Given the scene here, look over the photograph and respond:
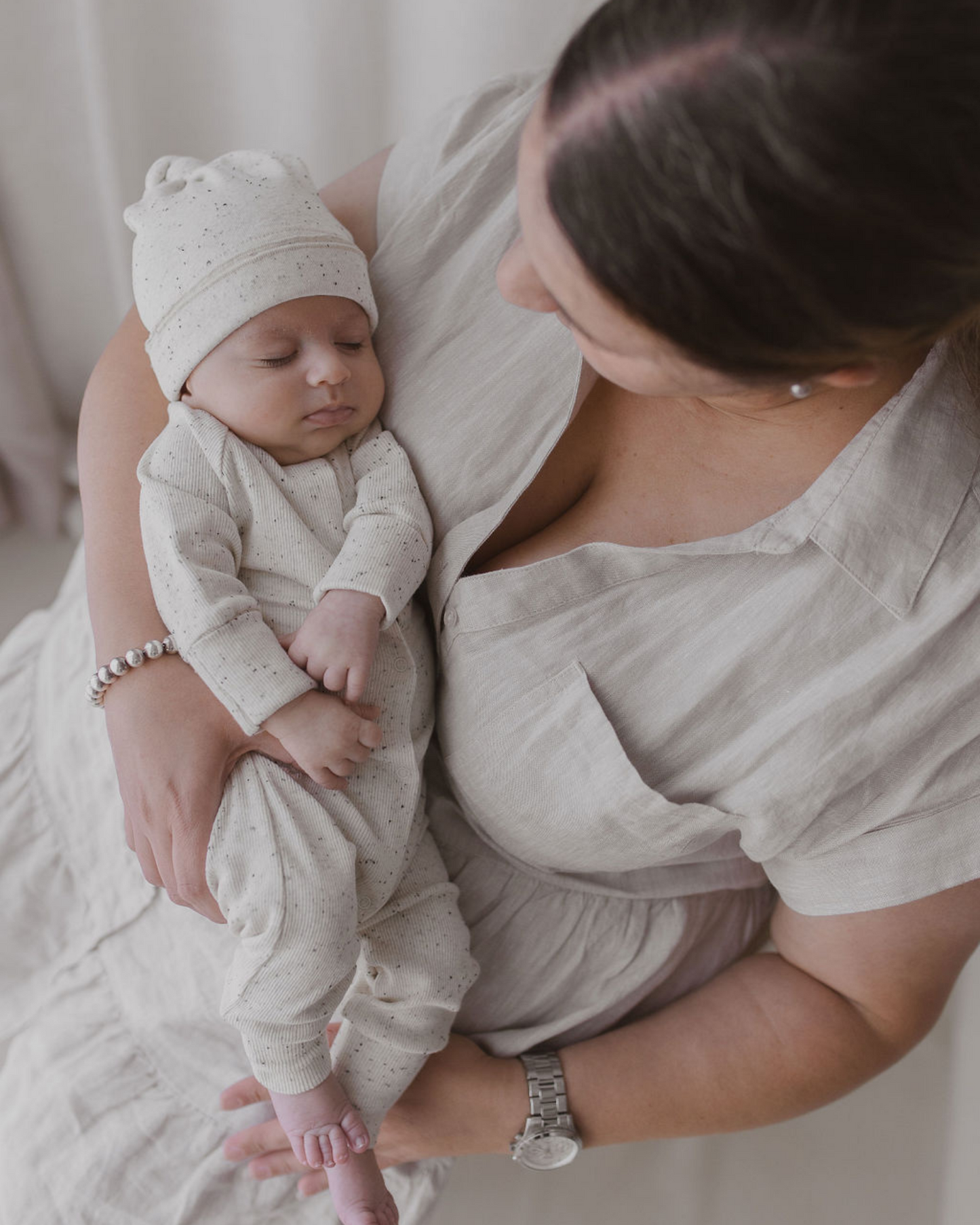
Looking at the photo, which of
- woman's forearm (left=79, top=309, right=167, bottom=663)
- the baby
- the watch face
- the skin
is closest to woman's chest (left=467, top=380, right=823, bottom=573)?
the skin

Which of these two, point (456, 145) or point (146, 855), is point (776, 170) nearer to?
point (456, 145)

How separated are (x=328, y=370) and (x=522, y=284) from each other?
26 cm

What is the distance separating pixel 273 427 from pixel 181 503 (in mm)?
105

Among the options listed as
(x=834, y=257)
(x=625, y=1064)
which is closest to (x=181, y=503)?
(x=834, y=257)

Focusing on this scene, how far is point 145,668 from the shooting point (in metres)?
0.90

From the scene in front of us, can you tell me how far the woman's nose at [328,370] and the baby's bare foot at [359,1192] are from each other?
66 cm

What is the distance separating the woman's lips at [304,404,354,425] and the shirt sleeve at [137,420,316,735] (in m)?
0.08

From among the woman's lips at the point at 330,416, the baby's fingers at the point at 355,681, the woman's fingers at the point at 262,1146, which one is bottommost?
the woman's fingers at the point at 262,1146

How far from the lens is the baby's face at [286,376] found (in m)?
0.86

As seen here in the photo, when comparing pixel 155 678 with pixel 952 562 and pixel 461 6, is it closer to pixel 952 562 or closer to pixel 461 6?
pixel 952 562

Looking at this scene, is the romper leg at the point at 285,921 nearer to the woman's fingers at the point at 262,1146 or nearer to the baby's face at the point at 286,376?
the woman's fingers at the point at 262,1146

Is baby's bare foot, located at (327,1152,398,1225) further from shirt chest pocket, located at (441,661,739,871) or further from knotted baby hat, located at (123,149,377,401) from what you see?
knotted baby hat, located at (123,149,377,401)

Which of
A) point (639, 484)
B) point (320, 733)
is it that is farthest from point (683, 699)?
point (320, 733)

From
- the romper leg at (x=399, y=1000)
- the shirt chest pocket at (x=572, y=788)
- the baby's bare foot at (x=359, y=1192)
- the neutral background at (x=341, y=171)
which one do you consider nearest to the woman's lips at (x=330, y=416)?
the shirt chest pocket at (x=572, y=788)
